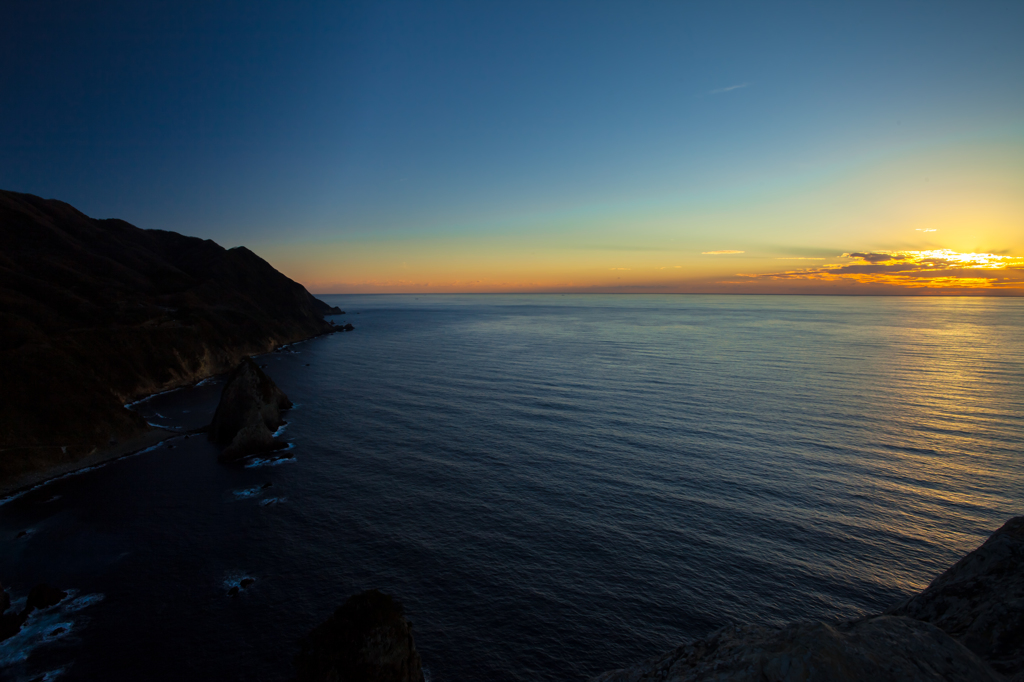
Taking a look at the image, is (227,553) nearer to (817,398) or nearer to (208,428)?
(208,428)

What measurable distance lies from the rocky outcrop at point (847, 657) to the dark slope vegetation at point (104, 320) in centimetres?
6089

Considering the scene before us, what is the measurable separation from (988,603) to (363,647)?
1990 centimetres

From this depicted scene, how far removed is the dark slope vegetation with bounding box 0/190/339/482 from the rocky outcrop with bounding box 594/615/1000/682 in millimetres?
60885

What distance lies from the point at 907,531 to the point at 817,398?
38.5 metres

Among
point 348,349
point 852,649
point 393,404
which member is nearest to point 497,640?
point 852,649

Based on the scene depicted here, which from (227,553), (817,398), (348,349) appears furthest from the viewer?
(348,349)

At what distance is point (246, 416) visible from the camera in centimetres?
5219

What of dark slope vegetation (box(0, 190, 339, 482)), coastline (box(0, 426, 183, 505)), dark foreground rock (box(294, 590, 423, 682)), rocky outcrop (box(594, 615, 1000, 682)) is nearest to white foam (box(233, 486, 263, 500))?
coastline (box(0, 426, 183, 505))

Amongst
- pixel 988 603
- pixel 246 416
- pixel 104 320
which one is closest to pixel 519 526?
pixel 988 603

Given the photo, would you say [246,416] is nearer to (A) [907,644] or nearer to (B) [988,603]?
(A) [907,644]

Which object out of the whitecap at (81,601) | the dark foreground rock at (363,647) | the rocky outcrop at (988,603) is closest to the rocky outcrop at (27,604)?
the whitecap at (81,601)

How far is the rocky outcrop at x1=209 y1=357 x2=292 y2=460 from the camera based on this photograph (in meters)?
48.8

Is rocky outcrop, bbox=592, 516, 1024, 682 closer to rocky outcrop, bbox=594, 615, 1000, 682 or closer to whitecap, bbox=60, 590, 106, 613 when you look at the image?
rocky outcrop, bbox=594, 615, 1000, 682

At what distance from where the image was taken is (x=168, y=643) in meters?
22.8
